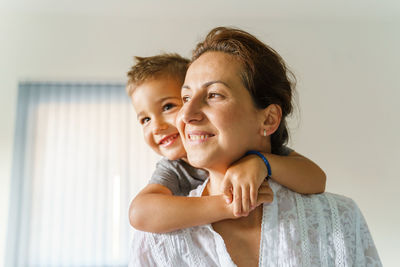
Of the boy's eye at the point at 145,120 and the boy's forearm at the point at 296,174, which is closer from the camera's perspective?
the boy's forearm at the point at 296,174

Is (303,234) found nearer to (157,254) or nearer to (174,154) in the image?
(157,254)

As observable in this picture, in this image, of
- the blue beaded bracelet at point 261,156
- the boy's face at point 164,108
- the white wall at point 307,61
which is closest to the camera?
the blue beaded bracelet at point 261,156

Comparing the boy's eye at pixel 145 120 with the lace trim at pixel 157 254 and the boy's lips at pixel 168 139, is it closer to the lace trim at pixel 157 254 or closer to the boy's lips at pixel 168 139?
the boy's lips at pixel 168 139

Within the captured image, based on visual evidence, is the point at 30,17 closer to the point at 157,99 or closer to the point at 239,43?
the point at 157,99

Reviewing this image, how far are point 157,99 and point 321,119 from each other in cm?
289

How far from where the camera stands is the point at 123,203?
3.40 m

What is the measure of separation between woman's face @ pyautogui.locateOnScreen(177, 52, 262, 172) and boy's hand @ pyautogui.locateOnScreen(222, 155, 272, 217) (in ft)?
0.20

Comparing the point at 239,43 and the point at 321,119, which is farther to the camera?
the point at 321,119

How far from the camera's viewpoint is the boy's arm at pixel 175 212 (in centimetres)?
85

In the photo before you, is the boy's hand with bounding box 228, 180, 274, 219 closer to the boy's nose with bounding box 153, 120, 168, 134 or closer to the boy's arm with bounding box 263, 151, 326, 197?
the boy's arm with bounding box 263, 151, 326, 197

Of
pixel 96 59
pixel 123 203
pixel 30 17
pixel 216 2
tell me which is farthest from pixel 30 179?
pixel 216 2

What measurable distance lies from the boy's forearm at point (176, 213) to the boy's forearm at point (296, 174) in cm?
18

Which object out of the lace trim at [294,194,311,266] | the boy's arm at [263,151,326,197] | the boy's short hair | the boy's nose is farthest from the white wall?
the lace trim at [294,194,311,266]

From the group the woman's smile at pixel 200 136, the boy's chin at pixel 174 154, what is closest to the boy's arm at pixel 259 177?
the woman's smile at pixel 200 136
